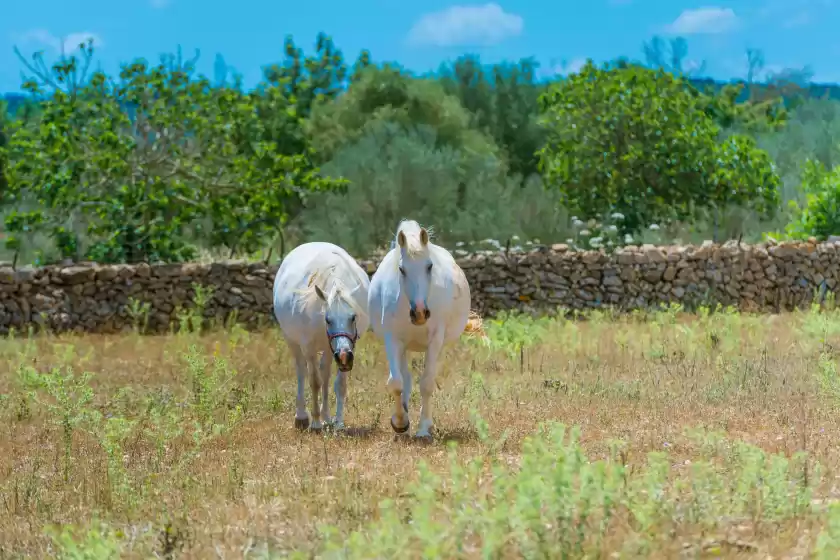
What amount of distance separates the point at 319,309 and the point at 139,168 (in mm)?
11856

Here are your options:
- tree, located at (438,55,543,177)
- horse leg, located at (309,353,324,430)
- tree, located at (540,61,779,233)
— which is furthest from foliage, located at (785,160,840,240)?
horse leg, located at (309,353,324,430)

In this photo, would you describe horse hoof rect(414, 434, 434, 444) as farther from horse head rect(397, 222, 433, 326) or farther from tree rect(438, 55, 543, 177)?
tree rect(438, 55, 543, 177)

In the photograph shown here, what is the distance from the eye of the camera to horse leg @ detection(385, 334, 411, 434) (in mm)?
7621

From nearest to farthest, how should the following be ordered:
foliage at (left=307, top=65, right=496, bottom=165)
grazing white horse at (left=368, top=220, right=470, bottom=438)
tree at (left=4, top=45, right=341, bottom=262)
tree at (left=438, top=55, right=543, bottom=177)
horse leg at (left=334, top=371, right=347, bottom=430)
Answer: grazing white horse at (left=368, top=220, right=470, bottom=438) < horse leg at (left=334, top=371, right=347, bottom=430) < tree at (left=4, top=45, right=341, bottom=262) < foliage at (left=307, top=65, right=496, bottom=165) < tree at (left=438, top=55, right=543, bottom=177)

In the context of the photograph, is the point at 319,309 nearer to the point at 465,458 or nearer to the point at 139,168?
the point at 465,458

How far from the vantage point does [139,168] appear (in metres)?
19.2

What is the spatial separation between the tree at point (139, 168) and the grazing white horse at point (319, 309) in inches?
403

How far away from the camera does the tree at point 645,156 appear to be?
2462cm

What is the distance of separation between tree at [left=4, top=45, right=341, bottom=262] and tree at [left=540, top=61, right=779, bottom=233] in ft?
26.0

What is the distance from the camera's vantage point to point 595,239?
20297 millimetres

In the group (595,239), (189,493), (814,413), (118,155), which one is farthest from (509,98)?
(189,493)

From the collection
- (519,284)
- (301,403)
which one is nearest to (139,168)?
(519,284)

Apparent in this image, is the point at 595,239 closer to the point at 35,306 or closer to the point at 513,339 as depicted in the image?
the point at 513,339

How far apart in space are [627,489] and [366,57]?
107 ft
